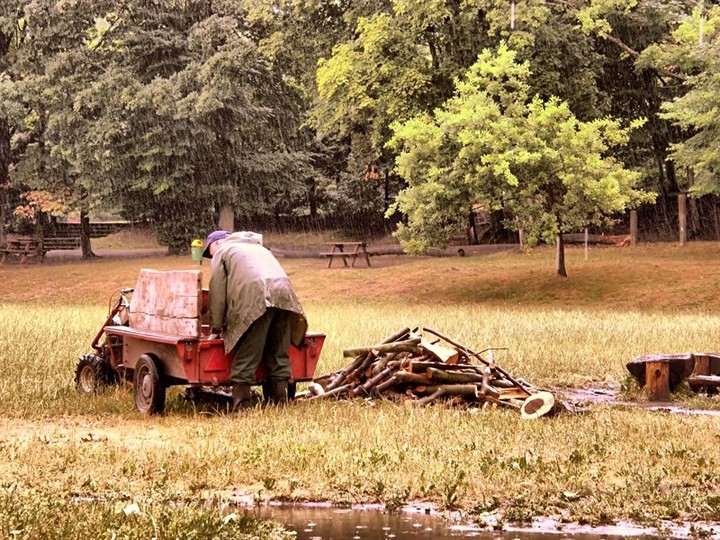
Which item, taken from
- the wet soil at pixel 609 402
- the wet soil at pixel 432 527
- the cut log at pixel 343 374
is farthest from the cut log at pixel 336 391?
the wet soil at pixel 432 527

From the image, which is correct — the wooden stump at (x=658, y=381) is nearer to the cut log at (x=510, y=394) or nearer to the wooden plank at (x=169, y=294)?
the cut log at (x=510, y=394)

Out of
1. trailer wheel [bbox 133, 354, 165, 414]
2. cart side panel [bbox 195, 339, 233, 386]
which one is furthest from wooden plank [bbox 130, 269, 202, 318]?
trailer wheel [bbox 133, 354, 165, 414]

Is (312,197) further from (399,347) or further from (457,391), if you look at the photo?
(457,391)

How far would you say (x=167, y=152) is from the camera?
44625 mm

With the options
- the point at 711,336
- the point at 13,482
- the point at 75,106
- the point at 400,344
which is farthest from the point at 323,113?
the point at 13,482

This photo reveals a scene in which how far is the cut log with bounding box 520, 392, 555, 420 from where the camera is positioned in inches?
457

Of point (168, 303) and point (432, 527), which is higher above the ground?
point (168, 303)

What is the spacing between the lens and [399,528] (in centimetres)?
745

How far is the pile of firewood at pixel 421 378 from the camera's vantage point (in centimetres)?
1267

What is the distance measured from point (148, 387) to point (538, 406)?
408cm

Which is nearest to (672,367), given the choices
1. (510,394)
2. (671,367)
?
(671,367)

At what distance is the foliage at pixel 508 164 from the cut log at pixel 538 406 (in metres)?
19.2

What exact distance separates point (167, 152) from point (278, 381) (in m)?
33.5

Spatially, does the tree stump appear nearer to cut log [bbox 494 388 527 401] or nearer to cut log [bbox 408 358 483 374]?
cut log [bbox 494 388 527 401]
